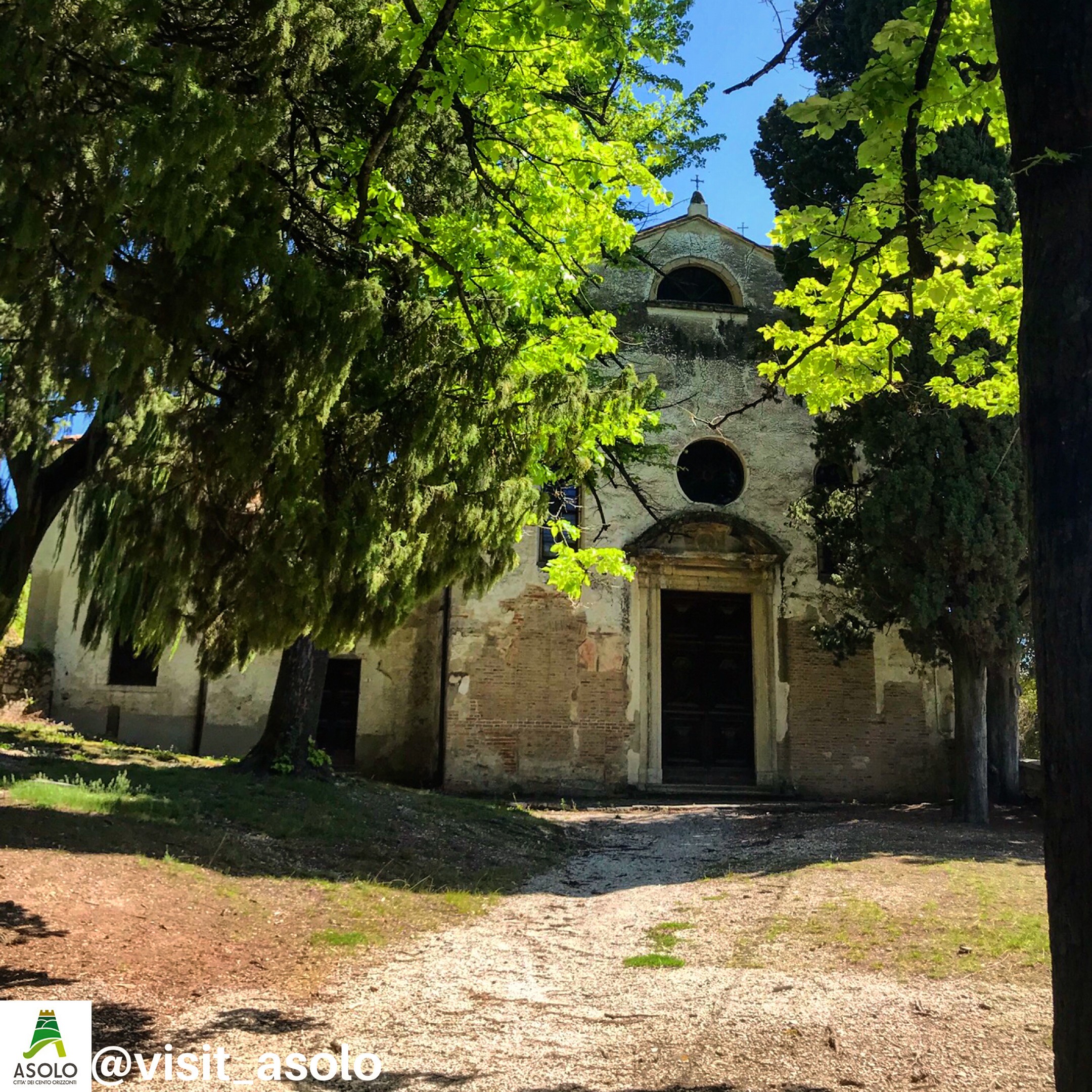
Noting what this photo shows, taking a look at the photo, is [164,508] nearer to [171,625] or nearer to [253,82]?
[171,625]

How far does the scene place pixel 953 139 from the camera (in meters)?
13.1

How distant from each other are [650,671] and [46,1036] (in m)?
13.6

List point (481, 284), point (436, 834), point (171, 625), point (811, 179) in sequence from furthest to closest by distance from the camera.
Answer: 1. point (811, 179)
2. point (436, 834)
3. point (481, 284)
4. point (171, 625)

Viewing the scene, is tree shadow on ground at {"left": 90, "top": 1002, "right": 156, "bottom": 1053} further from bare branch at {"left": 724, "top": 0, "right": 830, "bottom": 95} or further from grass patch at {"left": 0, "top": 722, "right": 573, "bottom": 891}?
bare branch at {"left": 724, "top": 0, "right": 830, "bottom": 95}

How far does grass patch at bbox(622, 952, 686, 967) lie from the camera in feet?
19.4

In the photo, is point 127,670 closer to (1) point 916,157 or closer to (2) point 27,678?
(2) point 27,678

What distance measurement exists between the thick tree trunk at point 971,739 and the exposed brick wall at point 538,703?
570cm

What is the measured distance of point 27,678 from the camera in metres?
16.8

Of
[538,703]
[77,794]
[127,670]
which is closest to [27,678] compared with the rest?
[127,670]

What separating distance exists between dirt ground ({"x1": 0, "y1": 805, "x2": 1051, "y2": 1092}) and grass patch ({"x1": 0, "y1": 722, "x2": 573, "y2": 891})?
58cm

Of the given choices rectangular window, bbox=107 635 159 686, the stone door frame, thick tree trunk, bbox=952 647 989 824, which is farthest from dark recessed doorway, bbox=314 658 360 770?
thick tree trunk, bbox=952 647 989 824

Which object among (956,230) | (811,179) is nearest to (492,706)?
(811,179)

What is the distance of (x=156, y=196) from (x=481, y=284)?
3.00 m

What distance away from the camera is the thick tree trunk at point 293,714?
11.0 metres
